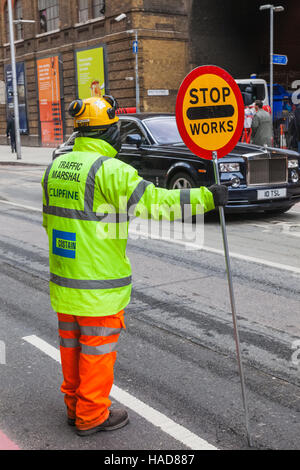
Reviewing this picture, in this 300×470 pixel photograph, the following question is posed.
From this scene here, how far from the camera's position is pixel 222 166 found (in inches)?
385

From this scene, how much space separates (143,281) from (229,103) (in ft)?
11.0

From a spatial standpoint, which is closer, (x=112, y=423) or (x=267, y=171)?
(x=112, y=423)

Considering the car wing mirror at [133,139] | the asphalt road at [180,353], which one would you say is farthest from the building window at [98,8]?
the asphalt road at [180,353]

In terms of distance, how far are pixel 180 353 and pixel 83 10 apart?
29837 mm

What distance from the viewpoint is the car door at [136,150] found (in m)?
11.0

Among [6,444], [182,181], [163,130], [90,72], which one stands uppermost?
[90,72]

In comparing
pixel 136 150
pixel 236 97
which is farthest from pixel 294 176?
pixel 236 97

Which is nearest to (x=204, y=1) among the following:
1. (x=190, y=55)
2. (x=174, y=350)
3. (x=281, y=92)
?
(x=190, y=55)

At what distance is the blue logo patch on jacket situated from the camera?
329 cm

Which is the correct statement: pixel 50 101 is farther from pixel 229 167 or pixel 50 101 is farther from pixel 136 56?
pixel 229 167

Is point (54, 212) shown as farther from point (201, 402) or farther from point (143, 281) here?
point (143, 281)

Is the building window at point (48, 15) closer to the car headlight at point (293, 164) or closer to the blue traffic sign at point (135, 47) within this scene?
the blue traffic sign at point (135, 47)

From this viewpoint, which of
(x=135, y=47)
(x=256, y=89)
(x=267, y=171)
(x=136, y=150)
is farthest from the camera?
(x=135, y=47)

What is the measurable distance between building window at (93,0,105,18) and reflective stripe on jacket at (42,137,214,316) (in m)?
28.3
